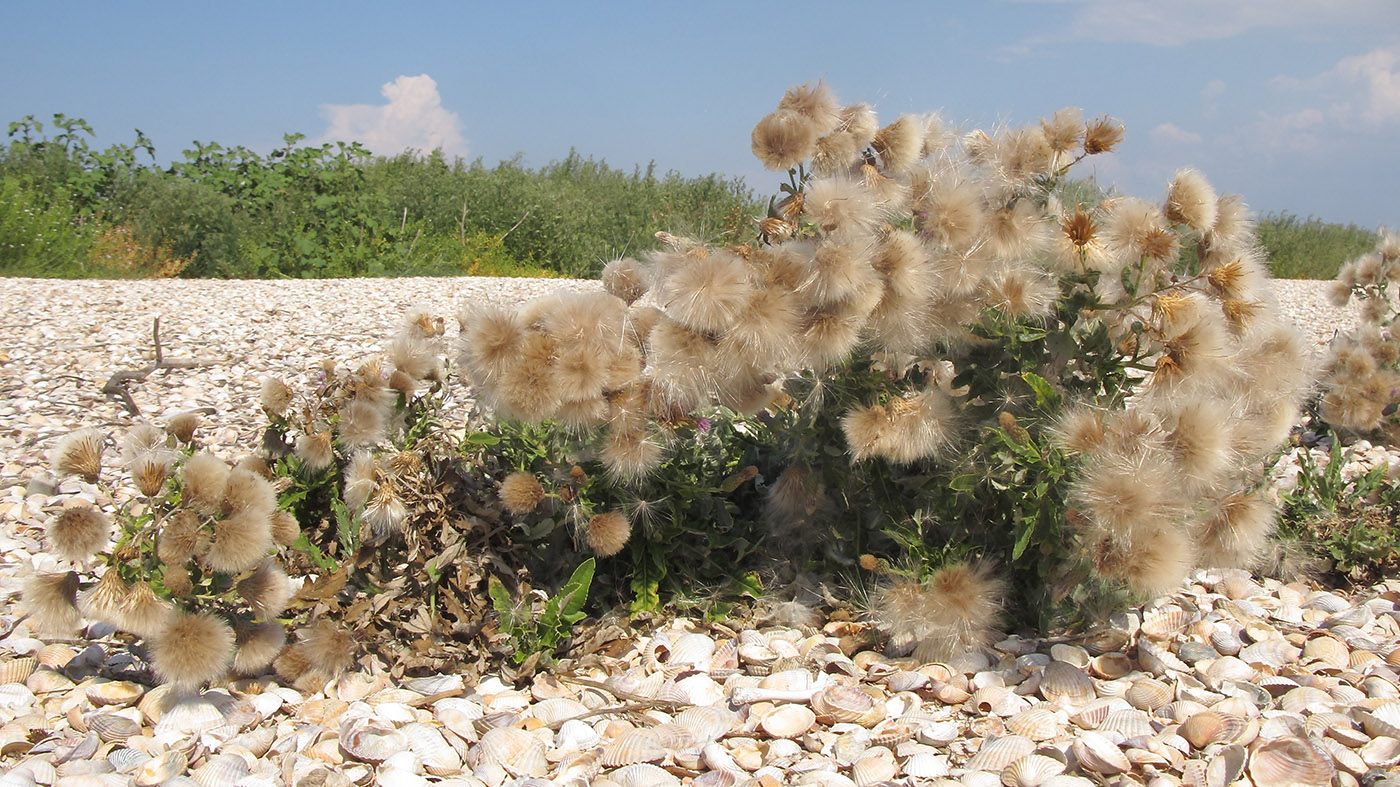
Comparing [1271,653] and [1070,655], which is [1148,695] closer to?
[1070,655]

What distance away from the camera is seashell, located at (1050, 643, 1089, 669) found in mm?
2414

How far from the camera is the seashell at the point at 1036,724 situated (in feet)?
6.90

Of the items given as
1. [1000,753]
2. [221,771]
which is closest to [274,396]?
[221,771]

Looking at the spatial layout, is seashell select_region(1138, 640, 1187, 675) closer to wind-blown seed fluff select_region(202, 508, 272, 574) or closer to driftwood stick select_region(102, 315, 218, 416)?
wind-blown seed fluff select_region(202, 508, 272, 574)

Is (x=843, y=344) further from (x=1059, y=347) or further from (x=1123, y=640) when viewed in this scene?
(x=1123, y=640)

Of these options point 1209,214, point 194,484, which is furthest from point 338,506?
point 1209,214

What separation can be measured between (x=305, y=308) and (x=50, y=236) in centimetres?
495

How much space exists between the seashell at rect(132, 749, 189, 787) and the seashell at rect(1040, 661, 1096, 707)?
1.90 metres

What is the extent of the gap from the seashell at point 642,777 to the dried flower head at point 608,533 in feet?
1.85

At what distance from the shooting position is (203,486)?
2127 mm

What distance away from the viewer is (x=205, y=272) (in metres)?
11.0

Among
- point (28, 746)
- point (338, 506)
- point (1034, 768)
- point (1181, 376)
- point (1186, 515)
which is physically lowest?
point (28, 746)

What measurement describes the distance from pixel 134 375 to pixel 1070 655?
4221 millimetres

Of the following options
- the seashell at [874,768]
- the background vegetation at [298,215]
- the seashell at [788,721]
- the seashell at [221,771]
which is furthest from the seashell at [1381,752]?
the background vegetation at [298,215]
